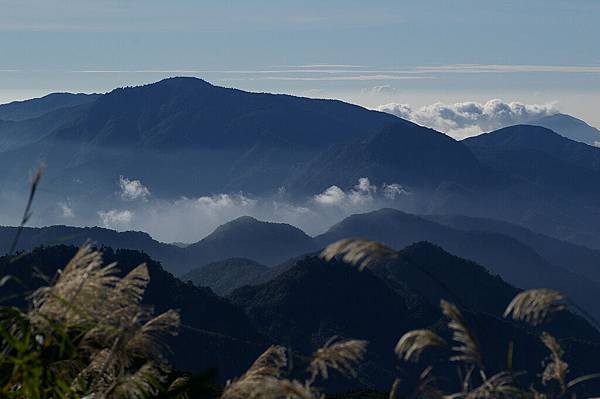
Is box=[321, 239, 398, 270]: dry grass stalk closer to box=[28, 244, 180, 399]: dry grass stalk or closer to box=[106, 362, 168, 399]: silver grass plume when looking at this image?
box=[28, 244, 180, 399]: dry grass stalk

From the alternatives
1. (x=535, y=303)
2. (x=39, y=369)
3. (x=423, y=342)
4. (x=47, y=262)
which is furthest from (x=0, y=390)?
(x=47, y=262)

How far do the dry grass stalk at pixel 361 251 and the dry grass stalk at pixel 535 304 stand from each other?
665mm

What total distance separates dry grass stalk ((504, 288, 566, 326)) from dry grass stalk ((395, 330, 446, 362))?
407 millimetres

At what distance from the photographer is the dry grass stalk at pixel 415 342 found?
179 inches

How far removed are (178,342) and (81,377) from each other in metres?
118

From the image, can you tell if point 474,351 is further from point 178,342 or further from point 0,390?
point 178,342

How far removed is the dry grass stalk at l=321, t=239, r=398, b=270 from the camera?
452 cm

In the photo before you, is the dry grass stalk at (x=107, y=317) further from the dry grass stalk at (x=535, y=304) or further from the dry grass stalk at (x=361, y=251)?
the dry grass stalk at (x=535, y=304)

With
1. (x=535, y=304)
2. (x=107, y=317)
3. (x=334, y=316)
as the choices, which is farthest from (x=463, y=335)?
(x=334, y=316)

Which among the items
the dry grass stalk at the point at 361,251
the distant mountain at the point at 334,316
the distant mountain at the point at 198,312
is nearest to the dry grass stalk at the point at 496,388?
the dry grass stalk at the point at 361,251

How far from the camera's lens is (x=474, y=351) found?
4.70 meters

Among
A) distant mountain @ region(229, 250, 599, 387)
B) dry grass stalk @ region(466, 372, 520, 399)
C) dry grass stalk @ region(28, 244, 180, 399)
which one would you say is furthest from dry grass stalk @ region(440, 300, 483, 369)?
distant mountain @ region(229, 250, 599, 387)

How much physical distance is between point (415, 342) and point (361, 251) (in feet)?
1.82

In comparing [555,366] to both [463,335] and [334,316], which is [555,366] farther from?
[334,316]
